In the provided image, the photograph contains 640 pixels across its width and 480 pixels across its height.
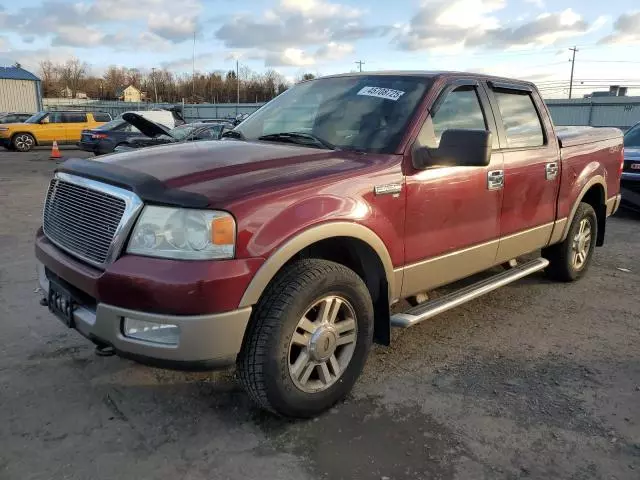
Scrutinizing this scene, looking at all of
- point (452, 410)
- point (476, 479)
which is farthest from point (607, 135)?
point (476, 479)

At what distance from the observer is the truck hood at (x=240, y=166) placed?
2.68m

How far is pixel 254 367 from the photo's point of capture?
271 centimetres

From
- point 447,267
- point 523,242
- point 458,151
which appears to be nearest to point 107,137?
point 523,242

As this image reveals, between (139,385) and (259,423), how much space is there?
86 centimetres

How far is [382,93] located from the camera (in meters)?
3.71

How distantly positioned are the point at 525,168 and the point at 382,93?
1.38 metres

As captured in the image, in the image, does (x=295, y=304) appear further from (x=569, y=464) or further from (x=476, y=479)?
(x=569, y=464)

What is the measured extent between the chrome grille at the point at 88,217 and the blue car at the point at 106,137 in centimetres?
1688

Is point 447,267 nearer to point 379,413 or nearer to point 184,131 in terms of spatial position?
point 379,413

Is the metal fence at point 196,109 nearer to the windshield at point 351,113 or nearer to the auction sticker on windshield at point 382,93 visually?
the windshield at point 351,113

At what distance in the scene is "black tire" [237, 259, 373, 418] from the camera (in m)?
2.70

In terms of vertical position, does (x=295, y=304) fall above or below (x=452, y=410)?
above

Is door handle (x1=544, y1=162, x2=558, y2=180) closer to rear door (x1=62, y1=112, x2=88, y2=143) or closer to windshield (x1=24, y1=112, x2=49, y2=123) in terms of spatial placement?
rear door (x1=62, y1=112, x2=88, y2=143)

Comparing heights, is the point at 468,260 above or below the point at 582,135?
below
